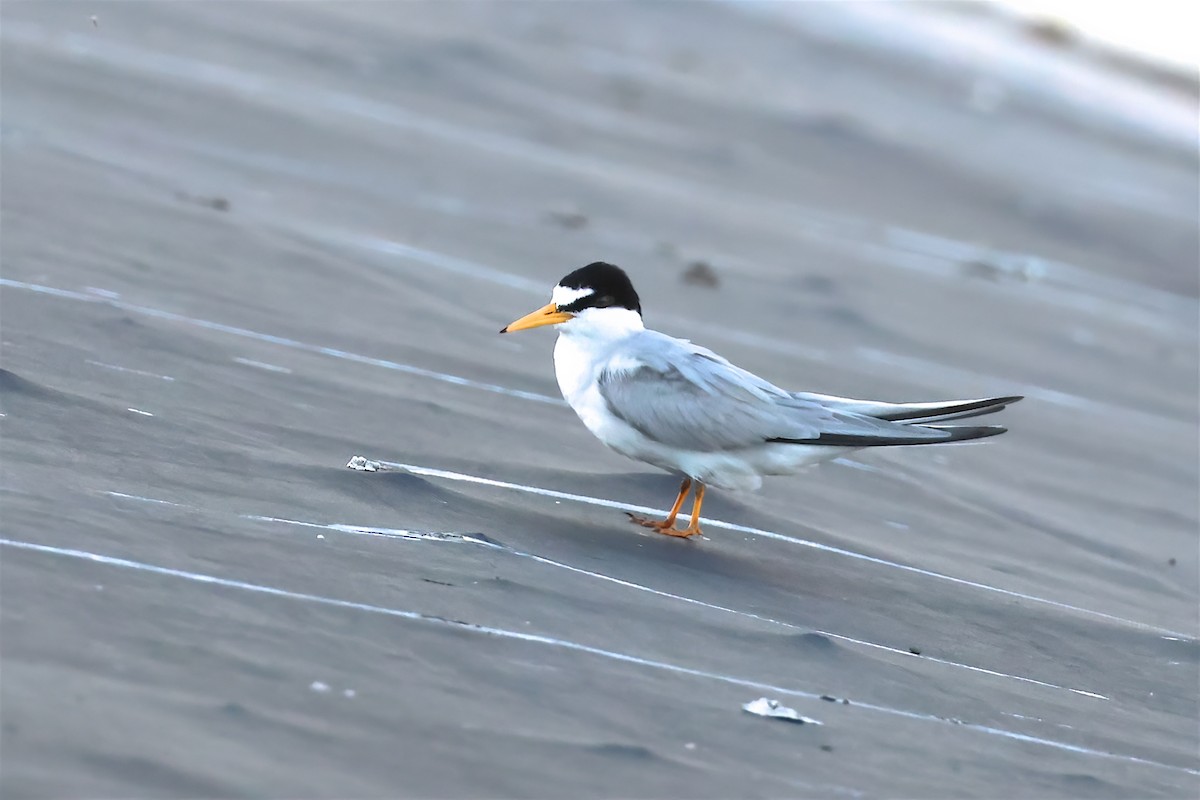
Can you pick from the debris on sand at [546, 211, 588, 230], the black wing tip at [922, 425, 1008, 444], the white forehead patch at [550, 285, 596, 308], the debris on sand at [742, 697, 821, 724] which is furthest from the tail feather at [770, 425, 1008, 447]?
the debris on sand at [546, 211, 588, 230]

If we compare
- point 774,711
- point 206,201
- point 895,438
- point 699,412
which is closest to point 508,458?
point 699,412

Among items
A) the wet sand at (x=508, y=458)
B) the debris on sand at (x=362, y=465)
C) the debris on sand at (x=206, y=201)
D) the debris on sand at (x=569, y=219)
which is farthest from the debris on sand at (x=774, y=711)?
the debris on sand at (x=569, y=219)

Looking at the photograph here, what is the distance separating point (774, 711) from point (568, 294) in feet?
7.17

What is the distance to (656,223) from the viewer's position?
38.7ft

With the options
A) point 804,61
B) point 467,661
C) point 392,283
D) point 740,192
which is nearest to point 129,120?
point 392,283

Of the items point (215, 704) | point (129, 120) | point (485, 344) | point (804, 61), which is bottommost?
point (215, 704)

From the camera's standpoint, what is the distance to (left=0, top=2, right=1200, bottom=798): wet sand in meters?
4.21

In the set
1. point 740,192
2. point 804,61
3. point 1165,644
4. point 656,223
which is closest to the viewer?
point 1165,644

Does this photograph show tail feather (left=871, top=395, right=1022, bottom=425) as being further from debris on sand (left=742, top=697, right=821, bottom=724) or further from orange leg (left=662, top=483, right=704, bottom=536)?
debris on sand (left=742, top=697, right=821, bottom=724)

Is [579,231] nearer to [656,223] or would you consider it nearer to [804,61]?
[656,223]

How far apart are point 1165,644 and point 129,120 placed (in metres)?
7.56

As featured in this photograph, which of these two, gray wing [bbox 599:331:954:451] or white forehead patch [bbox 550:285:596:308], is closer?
gray wing [bbox 599:331:954:451]

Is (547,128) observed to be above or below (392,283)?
above

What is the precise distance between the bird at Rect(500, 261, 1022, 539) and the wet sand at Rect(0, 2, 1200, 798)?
13.3 inches
